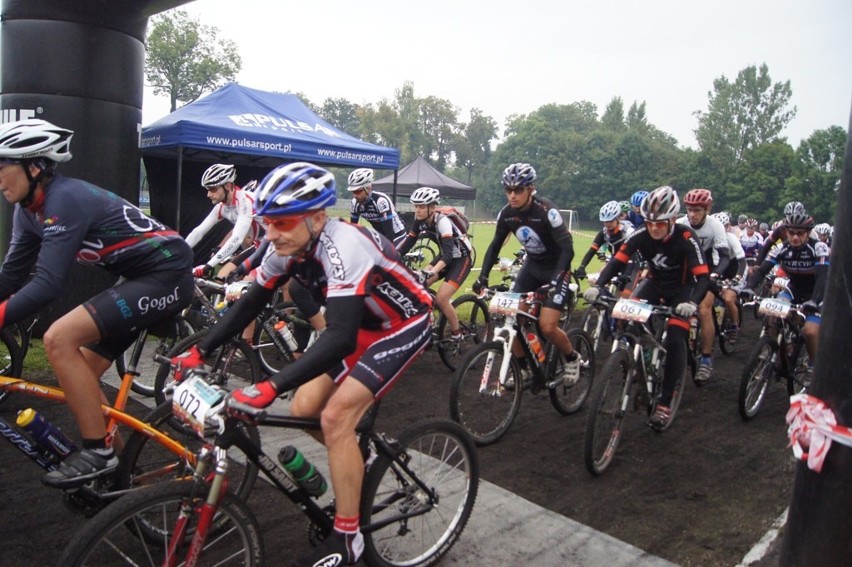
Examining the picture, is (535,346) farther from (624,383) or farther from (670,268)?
(670,268)

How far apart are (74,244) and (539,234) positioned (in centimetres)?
451

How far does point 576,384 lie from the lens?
22.2 feet

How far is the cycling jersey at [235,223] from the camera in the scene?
675 cm

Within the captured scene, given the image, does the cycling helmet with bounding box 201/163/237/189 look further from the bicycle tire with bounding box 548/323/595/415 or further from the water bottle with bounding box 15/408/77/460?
the water bottle with bounding box 15/408/77/460

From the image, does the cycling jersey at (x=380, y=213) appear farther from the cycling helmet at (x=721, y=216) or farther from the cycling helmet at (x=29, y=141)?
the cycling helmet at (x=29, y=141)

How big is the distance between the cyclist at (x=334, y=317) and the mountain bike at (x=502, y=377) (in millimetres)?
2152

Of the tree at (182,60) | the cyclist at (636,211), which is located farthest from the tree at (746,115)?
the cyclist at (636,211)

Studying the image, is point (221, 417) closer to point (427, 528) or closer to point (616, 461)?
point (427, 528)

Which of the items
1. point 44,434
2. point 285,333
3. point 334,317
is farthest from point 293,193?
point 285,333

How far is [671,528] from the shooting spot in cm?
418

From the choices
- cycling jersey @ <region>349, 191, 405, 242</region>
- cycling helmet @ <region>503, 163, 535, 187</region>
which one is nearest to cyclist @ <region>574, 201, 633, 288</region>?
cycling jersey @ <region>349, 191, 405, 242</region>

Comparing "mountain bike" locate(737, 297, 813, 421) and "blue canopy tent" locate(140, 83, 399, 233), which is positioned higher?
"blue canopy tent" locate(140, 83, 399, 233)

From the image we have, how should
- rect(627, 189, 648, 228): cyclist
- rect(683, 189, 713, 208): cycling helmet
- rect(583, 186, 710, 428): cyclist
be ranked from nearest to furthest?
rect(583, 186, 710, 428): cyclist, rect(683, 189, 713, 208): cycling helmet, rect(627, 189, 648, 228): cyclist

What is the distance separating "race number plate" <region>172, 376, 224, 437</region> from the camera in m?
2.67
